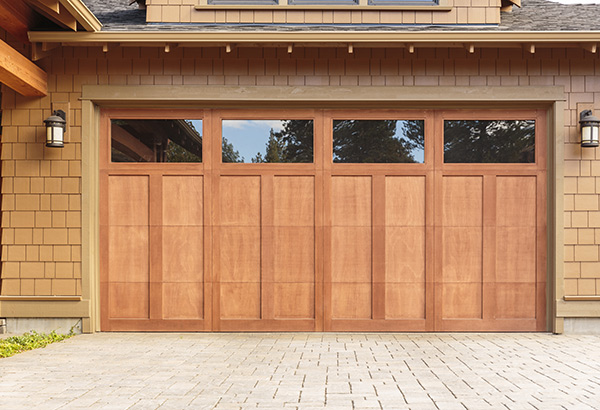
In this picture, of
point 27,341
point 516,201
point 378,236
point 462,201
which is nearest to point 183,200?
point 27,341

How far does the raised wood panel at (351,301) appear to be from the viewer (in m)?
7.44

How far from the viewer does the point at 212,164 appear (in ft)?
24.6

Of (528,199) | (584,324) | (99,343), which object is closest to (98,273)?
(99,343)

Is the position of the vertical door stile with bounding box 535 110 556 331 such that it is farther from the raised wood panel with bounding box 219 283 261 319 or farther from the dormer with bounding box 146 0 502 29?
the raised wood panel with bounding box 219 283 261 319

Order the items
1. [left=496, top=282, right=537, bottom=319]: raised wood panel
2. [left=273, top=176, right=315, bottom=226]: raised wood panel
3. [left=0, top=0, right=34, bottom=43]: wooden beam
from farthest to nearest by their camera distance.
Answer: [left=273, top=176, right=315, bottom=226]: raised wood panel, [left=496, top=282, right=537, bottom=319]: raised wood panel, [left=0, top=0, right=34, bottom=43]: wooden beam

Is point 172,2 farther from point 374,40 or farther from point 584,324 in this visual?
point 584,324

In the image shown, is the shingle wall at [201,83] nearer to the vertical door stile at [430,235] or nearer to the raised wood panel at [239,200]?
the vertical door stile at [430,235]

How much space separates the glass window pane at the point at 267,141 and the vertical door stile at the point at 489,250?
7.72 feet

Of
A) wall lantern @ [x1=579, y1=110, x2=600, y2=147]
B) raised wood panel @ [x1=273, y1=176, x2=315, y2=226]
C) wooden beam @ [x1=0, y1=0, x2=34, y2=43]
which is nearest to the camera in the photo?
wooden beam @ [x1=0, y1=0, x2=34, y2=43]

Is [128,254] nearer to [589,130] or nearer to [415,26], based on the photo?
[415,26]

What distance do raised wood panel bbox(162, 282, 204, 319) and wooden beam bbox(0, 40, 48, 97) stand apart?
295cm

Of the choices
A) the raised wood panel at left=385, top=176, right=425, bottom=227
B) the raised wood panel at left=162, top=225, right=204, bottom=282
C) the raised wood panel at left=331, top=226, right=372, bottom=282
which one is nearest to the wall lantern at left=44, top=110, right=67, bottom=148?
the raised wood panel at left=162, top=225, right=204, bottom=282

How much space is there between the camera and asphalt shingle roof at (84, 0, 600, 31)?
7.41 metres

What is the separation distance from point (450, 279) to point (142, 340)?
13.0 ft
